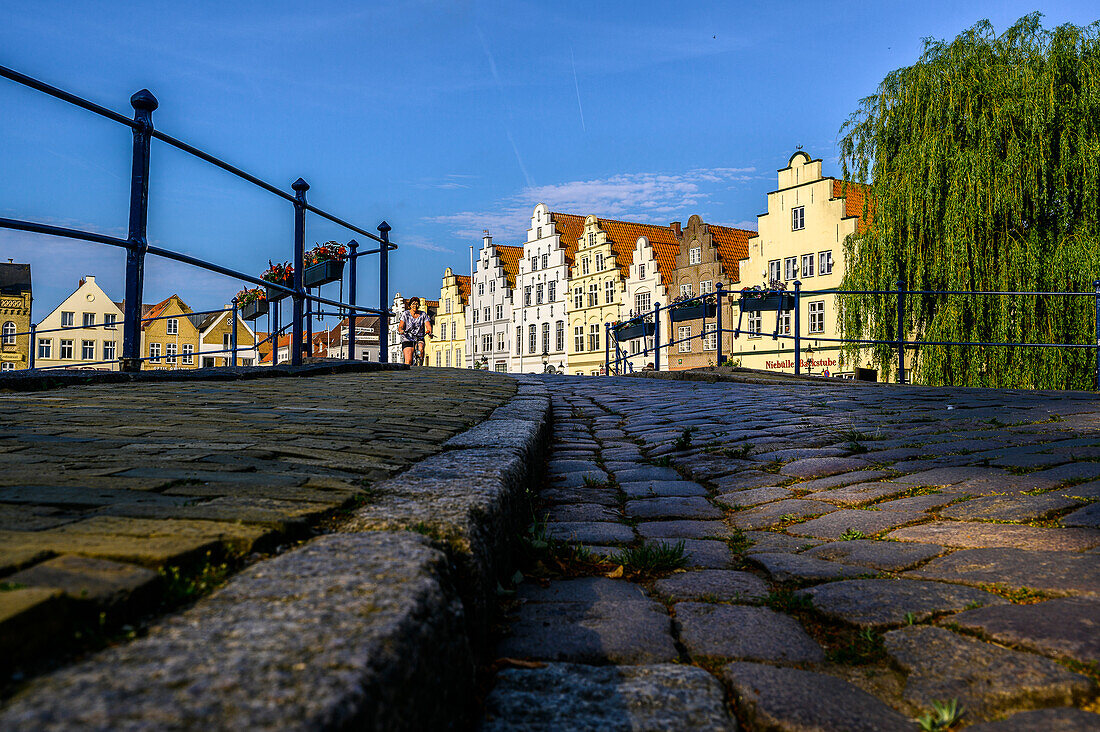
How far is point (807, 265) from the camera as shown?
30.1 metres

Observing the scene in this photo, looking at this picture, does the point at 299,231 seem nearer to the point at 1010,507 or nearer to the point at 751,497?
the point at 751,497

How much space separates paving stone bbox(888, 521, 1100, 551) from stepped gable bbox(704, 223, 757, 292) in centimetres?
3224

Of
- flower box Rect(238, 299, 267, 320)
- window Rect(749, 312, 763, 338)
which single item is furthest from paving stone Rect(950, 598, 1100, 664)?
window Rect(749, 312, 763, 338)

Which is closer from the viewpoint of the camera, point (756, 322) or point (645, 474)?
point (645, 474)

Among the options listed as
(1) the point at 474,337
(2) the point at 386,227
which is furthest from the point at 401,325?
(1) the point at 474,337

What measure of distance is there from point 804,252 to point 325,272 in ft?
82.5

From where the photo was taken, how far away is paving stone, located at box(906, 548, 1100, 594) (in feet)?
5.99

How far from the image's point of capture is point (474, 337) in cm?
5688

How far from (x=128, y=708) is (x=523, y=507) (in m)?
1.86

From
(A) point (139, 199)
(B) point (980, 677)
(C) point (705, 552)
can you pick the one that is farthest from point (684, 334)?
(B) point (980, 677)

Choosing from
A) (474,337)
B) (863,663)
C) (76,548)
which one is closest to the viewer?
(76,548)

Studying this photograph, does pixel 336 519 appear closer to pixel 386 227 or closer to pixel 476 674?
pixel 476 674

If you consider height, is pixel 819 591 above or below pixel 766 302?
below

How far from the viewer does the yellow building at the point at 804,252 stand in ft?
94.3
